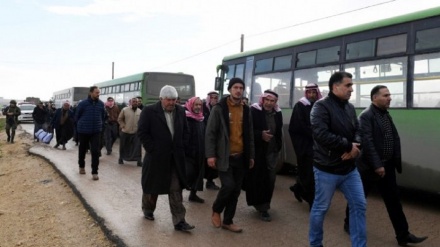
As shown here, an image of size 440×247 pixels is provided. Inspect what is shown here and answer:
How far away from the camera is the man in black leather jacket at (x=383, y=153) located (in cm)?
465

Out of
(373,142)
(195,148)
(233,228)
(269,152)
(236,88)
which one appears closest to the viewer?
(373,142)

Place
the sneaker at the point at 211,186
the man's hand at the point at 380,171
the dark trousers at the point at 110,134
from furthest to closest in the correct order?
the dark trousers at the point at 110,134
the sneaker at the point at 211,186
the man's hand at the point at 380,171

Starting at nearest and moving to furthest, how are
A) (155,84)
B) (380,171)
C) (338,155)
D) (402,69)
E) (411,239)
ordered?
(338,155), (380,171), (411,239), (402,69), (155,84)

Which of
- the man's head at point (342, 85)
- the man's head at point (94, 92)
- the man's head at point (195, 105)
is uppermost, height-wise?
the man's head at point (94, 92)

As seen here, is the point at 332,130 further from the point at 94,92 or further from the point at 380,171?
the point at 94,92

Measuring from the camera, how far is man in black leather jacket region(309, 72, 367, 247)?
4086 mm

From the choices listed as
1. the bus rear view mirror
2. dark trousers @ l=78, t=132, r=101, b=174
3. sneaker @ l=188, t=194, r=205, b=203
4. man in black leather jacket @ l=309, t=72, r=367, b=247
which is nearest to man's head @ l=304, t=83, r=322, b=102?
man in black leather jacket @ l=309, t=72, r=367, b=247

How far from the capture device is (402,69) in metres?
6.64

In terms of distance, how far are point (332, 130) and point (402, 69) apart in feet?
10.5

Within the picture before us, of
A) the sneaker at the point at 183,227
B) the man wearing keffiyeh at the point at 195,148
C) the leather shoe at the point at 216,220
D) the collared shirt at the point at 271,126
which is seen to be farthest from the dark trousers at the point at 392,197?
the man wearing keffiyeh at the point at 195,148

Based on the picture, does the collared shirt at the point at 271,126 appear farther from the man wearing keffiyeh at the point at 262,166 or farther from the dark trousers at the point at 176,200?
the dark trousers at the point at 176,200

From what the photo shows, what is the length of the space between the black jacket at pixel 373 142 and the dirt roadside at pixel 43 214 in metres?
3.09

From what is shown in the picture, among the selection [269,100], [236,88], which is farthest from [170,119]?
[269,100]

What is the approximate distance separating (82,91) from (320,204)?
3254 centimetres
